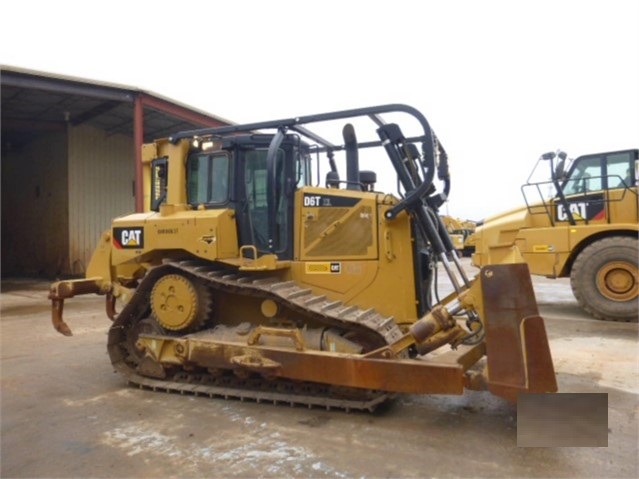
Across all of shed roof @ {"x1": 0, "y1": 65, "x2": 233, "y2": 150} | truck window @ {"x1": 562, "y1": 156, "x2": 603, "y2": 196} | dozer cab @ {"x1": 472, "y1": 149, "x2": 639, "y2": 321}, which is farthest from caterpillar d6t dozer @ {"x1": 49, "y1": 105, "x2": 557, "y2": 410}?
shed roof @ {"x1": 0, "y1": 65, "x2": 233, "y2": 150}

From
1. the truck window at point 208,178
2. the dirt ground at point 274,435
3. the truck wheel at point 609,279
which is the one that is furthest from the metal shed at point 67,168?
the truck wheel at point 609,279

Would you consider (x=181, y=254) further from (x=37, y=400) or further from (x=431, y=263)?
(x=431, y=263)

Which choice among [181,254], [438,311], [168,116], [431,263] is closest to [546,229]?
[431,263]

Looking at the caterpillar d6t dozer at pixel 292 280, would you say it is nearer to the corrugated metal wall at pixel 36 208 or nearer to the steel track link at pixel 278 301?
the steel track link at pixel 278 301

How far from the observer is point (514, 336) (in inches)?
143

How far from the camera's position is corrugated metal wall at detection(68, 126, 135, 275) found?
718 inches

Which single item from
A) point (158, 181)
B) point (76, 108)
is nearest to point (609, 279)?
point (158, 181)

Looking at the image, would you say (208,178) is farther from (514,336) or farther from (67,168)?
(67,168)

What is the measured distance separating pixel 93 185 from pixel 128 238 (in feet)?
48.5

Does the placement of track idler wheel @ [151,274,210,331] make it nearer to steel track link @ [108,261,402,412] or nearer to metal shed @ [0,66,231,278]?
steel track link @ [108,261,402,412]

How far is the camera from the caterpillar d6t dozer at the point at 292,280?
165 inches

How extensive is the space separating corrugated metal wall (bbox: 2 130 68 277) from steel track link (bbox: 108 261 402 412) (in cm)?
1473

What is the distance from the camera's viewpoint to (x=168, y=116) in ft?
55.2

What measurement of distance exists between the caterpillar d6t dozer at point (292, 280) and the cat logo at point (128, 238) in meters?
0.02
